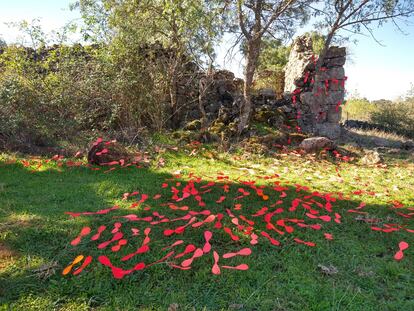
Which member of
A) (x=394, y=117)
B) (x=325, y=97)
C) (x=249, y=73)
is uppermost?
(x=249, y=73)

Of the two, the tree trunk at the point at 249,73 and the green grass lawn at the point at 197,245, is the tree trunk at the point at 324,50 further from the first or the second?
the green grass lawn at the point at 197,245

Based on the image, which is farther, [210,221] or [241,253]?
[210,221]

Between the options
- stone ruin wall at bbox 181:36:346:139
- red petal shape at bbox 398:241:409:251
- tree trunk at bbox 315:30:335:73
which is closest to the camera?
red petal shape at bbox 398:241:409:251

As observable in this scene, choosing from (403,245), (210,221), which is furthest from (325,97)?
(210,221)

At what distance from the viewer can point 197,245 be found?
3.11 m

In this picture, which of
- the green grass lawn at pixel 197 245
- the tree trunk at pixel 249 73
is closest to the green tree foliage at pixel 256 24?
the tree trunk at pixel 249 73

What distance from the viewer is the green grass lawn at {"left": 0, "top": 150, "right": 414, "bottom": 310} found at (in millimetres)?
2379

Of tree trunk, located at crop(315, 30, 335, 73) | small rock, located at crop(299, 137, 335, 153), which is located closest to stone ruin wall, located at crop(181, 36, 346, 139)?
tree trunk, located at crop(315, 30, 335, 73)

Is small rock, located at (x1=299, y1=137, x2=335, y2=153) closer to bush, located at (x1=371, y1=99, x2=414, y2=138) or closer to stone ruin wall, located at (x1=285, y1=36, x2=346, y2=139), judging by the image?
stone ruin wall, located at (x1=285, y1=36, x2=346, y2=139)

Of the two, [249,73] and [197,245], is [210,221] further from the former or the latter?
[249,73]

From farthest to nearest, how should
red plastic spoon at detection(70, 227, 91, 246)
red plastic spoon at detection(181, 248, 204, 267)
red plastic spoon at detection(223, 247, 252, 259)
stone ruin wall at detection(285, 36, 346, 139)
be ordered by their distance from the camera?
stone ruin wall at detection(285, 36, 346, 139) < red plastic spoon at detection(70, 227, 91, 246) < red plastic spoon at detection(223, 247, 252, 259) < red plastic spoon at detection(181, 248, 204, 267)

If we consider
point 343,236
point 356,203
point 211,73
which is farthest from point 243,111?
point 343,236

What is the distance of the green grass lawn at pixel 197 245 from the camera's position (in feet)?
7.80

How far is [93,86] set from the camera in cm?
745
